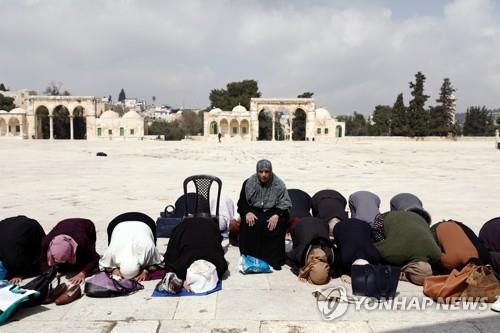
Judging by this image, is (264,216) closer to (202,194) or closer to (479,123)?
(202,194)

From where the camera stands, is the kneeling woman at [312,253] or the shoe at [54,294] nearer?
the shoe at [54,294]

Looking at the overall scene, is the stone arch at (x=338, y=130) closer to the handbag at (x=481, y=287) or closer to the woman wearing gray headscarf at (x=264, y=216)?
the woman wearing gray headscarf at (x=264, y=216)

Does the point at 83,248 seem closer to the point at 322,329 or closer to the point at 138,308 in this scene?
the point at 138,308

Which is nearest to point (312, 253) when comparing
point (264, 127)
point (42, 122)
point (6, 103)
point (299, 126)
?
point (299, 126)

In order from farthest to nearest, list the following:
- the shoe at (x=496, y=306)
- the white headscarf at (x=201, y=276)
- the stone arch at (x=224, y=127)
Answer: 1. the stone arch at (x=224, y=127)
2. the white headscarf at (x=201, y=276)
3. the shoe at (x=496, y=306)

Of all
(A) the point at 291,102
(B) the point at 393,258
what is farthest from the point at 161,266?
(A) the point at 291,102

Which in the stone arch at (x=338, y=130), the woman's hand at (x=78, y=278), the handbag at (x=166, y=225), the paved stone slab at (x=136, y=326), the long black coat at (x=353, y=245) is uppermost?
the stone arch at (x=338, y=130)

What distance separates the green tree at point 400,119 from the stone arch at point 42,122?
45696mm

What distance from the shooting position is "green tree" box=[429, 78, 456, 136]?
51.8 metres

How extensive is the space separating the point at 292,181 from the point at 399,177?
12.4 ft

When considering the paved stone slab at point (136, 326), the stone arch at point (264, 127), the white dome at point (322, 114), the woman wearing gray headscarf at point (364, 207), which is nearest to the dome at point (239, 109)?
the stone arch at point (264, 127)

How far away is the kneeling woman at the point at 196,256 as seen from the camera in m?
3.88

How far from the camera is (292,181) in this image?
1210cm

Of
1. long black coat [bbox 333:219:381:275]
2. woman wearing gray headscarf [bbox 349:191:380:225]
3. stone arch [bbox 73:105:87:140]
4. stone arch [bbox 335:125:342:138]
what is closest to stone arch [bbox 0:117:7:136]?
stone arch [bbox 73:105:87:140]
